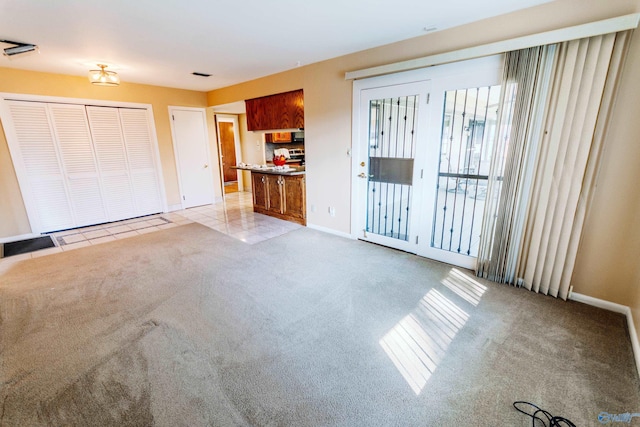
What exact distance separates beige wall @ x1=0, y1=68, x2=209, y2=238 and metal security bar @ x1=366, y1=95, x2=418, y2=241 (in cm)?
439

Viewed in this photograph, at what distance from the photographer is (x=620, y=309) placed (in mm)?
2314

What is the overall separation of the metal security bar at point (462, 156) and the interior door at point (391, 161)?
27 centimetres

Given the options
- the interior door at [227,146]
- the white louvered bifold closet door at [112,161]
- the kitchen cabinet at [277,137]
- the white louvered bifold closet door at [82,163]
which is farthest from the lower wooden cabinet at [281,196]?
the interior door at [227,146]

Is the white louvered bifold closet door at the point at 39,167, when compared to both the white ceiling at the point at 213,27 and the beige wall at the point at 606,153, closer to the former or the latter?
the white ceiling at the point at 213,27

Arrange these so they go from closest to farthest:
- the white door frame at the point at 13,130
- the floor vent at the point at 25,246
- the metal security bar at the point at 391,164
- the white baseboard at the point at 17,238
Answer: the metal security bar at the point at 391,164 < the floor vent at the point at 25,246 < the white door frame at the point at 13,130 < the white baseboard at the point at 17,238

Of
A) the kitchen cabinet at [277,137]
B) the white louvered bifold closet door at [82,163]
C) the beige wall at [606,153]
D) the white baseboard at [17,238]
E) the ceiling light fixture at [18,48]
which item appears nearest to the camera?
the beige wall at [606,153]

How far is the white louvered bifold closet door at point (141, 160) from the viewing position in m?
5.20

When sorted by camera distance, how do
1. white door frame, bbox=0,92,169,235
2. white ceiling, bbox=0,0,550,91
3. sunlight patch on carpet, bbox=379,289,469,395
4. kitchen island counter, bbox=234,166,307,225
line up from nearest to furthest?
sunlight patch on carpet, bbox=379,289,469,395 → white ceiling, bbox=0,0,550,91 → white door frame, bbox=0,92,169,235 → kitchen island counter, bbox=234,166,307,225

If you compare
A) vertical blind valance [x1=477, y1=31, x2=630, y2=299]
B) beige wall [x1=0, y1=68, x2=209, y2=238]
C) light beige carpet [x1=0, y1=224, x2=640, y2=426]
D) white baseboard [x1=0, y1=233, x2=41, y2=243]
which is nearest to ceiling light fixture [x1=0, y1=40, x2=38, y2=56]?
beige wall [x1=0, y1=68, x2=209, y2=238]

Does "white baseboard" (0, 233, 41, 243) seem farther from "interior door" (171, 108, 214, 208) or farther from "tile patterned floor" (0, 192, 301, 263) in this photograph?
"interior door" (171, 108, 214, 208)

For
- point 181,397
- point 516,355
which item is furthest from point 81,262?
point 516,355

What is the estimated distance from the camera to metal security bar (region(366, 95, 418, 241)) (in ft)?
11.1

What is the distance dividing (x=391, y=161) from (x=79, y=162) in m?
5.25

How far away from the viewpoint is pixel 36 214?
4.43 metres
